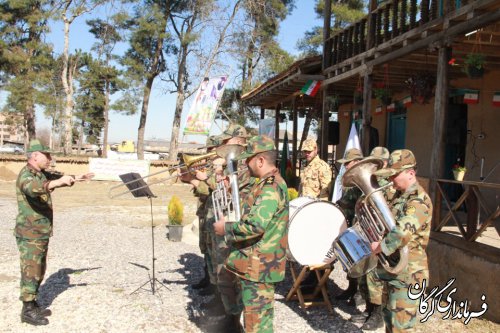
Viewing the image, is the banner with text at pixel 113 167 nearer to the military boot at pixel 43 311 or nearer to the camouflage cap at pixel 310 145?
the camouflage cap at pixel 310 145

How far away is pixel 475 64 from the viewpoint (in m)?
6.71

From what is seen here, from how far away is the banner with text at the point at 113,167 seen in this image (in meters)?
21.7

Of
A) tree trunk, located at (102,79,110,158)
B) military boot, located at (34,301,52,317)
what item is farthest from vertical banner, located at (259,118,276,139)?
tree trunk, located at (102,79,110,158)

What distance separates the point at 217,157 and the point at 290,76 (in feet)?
21.1

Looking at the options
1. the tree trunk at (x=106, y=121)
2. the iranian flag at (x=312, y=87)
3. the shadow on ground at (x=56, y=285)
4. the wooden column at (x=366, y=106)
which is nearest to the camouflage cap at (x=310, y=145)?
the wooden column at (x=366, y=106)

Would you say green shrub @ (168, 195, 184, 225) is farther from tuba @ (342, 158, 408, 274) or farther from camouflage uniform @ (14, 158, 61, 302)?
tuba @ (342, 158, 408, 274)

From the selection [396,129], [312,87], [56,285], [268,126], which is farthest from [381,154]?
[268,126]

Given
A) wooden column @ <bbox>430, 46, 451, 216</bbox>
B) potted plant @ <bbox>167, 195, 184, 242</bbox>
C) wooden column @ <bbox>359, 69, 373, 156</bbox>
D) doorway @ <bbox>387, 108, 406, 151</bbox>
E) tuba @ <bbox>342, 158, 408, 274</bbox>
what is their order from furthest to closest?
doorway @ <bbox>387, 108, 406, 151</bbox>
potted plant @ <bbox>167, 195, 184, 242</bbox>
wooden column @ <bbox>359, 69, 373, 156</bbox>
wooden column @ <bbox>430, 46, 451, 216</bbox>
tuba @ <bbox>342, 158, 408, 274</bbox>

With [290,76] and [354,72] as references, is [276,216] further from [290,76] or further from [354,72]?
[290,76]

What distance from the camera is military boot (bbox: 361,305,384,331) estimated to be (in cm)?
478

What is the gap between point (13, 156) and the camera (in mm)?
22562

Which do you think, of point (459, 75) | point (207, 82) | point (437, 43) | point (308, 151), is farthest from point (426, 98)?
point (207, 82)

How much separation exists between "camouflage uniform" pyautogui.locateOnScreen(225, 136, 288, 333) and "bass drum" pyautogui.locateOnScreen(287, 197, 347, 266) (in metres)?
1.06

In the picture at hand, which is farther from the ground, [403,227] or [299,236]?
[403,227]
